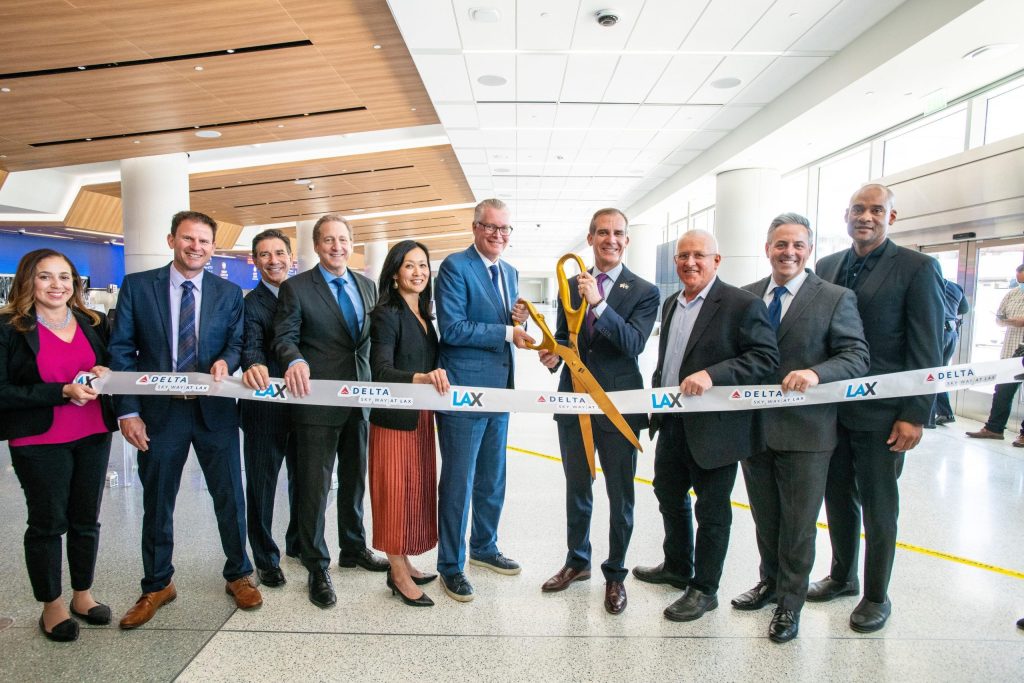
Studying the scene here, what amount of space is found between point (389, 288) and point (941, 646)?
2.76m

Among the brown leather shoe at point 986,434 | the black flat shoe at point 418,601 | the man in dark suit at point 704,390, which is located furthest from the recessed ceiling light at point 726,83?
the black flat shoe at point 418,601

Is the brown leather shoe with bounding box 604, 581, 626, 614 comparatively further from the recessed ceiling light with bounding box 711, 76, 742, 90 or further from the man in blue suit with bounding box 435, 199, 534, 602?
the recessed ceiling light with bounding box 711, 76, 742, 90

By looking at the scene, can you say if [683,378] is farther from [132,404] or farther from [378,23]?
[378,23]

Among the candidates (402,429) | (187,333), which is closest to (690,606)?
(402,429)

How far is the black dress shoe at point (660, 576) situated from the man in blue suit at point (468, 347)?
0.89m

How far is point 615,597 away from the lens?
8.55ft

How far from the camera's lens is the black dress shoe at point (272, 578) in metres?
2.83

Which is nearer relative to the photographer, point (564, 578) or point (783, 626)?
point (783, 626)

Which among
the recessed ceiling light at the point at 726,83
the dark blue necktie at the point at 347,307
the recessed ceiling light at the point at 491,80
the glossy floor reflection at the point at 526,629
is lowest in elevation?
the glossy floor reflection at the point at 526,629

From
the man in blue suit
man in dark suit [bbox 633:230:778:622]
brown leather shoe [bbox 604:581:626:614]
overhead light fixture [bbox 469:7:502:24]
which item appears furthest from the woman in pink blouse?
overhead light fixture [bbox 469:7:502:24]

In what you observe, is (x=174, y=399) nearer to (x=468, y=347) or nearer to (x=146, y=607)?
(x=146, y=607)

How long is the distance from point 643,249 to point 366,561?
18256 millimetres

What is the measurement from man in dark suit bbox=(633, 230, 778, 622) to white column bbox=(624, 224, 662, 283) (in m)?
17.3

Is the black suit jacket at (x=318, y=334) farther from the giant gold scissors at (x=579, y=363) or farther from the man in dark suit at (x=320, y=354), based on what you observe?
the giant gold scissors at (x=579, y=363)
